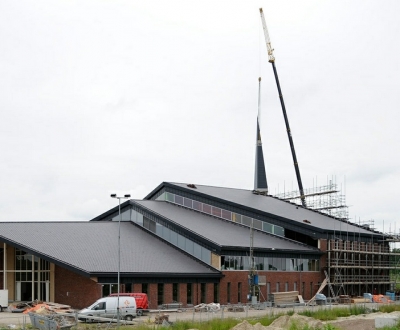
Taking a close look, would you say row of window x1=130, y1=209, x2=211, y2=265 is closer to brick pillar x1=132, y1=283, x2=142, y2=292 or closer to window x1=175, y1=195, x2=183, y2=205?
window x1=175, y1=195, x2=183, y2=205

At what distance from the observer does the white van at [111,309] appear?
162 ft

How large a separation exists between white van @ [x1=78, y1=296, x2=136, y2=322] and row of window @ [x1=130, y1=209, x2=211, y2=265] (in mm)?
15003

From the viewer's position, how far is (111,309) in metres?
50.1

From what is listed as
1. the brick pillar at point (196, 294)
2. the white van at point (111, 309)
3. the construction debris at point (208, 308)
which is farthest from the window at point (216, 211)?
the white van at point (111, 309)

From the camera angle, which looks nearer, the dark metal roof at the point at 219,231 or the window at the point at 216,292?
the window at the point at 216,292

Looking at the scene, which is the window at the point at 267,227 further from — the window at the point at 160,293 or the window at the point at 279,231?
the window at the point at 160,293

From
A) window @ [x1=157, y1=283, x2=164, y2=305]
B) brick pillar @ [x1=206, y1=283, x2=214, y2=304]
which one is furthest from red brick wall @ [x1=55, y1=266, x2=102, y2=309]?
brick pillar @ [x1=206, y1=283, x2=214, y2=304]

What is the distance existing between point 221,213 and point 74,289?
80.5 ft

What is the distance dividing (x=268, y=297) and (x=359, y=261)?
15225mm

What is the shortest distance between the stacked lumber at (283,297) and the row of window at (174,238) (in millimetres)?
7033

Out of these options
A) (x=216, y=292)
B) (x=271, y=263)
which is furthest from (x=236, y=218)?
(x=216, y=292)

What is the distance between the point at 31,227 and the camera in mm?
65938

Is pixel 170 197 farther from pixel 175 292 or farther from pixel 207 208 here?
pixel 175 292

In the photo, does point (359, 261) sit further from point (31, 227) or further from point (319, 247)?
point (31, 227)
